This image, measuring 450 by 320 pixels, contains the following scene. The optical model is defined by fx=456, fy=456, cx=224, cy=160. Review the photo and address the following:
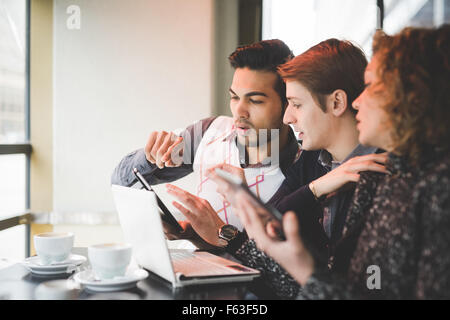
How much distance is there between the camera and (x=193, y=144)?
270cm

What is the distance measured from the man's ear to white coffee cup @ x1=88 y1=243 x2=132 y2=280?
37.9 inches

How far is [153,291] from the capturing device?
116cm

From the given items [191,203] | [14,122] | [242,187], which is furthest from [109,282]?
[14,122]

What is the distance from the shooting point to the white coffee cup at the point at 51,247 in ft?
4.40

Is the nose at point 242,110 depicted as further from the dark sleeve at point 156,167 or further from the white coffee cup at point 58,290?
the white coffee cup at point 58,290

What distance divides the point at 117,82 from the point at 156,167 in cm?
119

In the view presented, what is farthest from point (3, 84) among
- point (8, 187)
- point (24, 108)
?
point (8, 187)

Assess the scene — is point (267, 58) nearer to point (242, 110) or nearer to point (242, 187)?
point (242, 110)

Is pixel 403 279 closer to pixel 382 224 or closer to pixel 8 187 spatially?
pixel 382 224

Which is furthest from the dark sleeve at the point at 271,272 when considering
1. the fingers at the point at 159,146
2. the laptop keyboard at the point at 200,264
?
the fingers at the point at 159,146

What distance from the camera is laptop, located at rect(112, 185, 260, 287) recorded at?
1171 mm

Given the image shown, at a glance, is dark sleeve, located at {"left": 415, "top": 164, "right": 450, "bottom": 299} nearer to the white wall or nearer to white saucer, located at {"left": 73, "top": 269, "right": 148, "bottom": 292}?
white saucer, located at {"left": 73, "top": 269, "right": 148, "bottom": 292}

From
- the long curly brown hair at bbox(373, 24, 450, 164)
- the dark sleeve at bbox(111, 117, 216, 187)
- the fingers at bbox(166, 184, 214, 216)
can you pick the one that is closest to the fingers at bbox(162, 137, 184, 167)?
the dark sleeve at bbox(111, 117, 216, 187)
